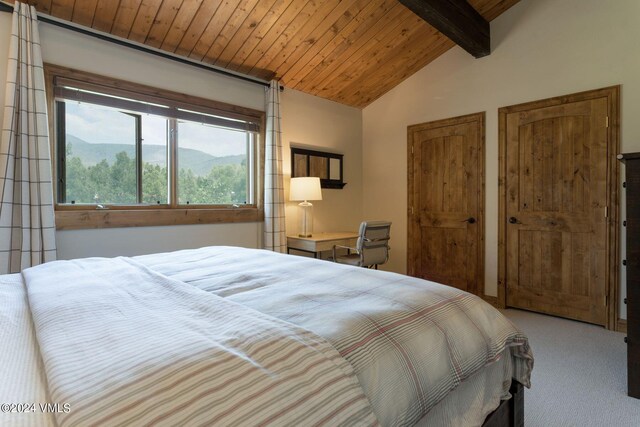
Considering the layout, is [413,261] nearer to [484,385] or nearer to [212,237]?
[212,237]

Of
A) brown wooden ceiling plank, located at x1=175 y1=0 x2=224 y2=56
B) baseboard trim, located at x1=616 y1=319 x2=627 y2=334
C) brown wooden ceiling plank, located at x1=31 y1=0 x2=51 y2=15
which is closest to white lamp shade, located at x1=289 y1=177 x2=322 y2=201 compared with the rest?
brown wooden ceiling plank, located at x1=175 y1=0 x2=224 y2=56

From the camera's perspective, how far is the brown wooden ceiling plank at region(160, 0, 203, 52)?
2578 mm

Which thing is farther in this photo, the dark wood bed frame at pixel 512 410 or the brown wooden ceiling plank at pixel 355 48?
the brown wooden ceiling plank at pixel 355 48

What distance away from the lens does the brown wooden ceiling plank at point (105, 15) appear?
241cm

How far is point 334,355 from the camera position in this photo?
2.43 feet

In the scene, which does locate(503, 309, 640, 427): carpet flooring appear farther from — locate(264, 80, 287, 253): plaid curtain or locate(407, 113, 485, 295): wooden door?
locate(264, 80, 287, 253): plaid curtain

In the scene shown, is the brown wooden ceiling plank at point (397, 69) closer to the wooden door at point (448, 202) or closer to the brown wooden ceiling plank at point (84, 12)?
the wooden door at point (448, 202)

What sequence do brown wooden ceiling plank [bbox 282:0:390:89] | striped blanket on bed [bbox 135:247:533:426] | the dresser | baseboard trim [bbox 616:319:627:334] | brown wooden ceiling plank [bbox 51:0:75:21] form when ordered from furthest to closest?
brown wooden ceiling plank [bbox 282:0:390:89] → baseboard trim [bbox 616:319:627:334] → brown wooden ceiling plank [bbox 51:0:75:21] → the dresser → striped blanket on bed [bbox 135:247:533:426]

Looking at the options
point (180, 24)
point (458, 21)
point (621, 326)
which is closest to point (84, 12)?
point (180, 24)

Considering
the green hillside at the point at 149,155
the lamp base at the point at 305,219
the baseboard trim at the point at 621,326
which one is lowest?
the baseboard trim at the point at 621,326

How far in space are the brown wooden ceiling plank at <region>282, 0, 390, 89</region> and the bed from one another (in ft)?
8.54

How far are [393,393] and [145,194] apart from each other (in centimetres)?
280

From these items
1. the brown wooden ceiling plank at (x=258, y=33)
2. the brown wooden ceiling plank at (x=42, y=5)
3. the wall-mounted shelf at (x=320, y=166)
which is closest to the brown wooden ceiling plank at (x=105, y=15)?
the brown wooden ceiling plank at (x=42, y=5)

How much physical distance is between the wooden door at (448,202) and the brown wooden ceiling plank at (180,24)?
266 centimetres
